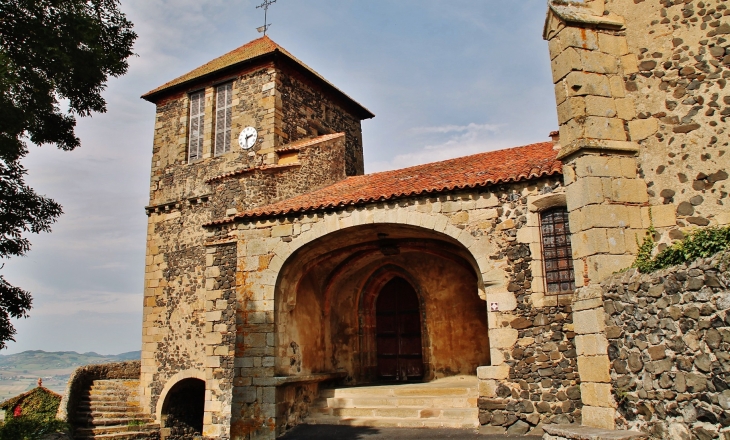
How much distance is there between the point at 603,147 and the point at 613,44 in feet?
4.47

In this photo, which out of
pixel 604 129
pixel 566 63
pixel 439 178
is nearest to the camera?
pixel 604 129

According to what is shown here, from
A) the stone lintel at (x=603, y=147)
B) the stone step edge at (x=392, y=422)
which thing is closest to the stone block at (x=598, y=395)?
the stone lintel at (x=603, y=147)

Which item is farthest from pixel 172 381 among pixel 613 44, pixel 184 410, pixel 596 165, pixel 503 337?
pixel 613 44

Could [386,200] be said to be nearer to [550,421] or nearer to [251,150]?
[550,421]

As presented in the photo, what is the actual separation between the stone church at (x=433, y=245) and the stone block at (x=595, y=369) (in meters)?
0.02

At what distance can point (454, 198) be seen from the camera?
1108 cm

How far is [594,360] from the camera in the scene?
6410 mm

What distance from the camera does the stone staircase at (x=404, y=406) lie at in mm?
10797

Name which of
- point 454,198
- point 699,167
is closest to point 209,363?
point 454,198

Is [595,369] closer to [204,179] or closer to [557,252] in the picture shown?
[557,252]

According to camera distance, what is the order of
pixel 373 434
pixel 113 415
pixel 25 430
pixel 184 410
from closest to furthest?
1. pixel 373 434
2. pixel 25 430
3. pixel 113 415
4. pixel 184 410

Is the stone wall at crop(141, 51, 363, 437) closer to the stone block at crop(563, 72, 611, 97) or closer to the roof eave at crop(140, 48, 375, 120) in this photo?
the roof eave at crop(140, 48, 375, 120)

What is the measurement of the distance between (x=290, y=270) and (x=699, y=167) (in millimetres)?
7972

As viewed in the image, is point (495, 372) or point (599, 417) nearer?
point (599, 417)
